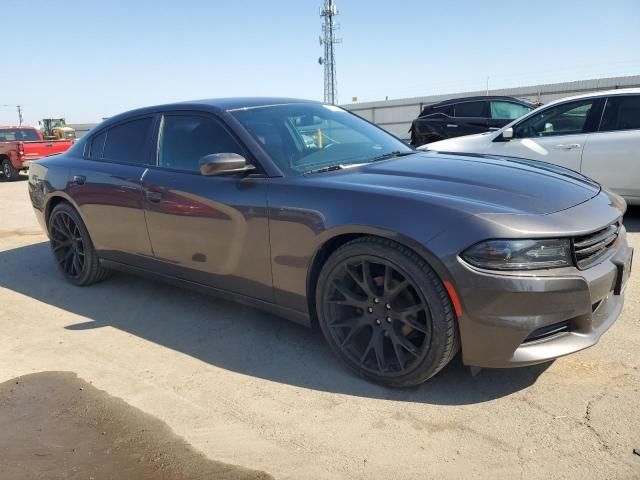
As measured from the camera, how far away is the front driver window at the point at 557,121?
637 centimetres

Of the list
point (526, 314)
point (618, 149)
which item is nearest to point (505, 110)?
point (618, 149)

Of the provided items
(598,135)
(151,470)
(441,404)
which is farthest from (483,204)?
(598,135)

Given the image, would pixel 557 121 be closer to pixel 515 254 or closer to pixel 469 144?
pixel 469 144

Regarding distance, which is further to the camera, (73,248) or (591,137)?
(591,137)

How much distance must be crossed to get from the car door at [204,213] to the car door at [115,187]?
0.55ft

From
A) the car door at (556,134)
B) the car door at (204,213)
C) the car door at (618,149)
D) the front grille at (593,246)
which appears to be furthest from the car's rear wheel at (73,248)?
the car door at (618,149)

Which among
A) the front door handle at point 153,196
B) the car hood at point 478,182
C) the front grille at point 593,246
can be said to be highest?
the car hood at point 478,182

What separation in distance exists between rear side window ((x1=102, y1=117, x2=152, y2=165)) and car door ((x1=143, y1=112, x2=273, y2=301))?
0.20m

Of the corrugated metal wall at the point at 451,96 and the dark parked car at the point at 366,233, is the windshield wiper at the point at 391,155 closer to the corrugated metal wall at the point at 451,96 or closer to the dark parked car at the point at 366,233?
the dark parked car at the point at 366,233

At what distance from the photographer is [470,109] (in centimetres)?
1170

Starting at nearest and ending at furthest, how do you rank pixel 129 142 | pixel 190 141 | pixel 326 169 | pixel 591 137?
pixel 326 169 → pixel 190 141 → pixel 129 142 → pixel 591 137

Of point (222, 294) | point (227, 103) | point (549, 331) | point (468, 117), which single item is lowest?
point (222, 294)

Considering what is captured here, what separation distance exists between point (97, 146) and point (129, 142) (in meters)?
0.52

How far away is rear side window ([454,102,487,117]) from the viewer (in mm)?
11516
